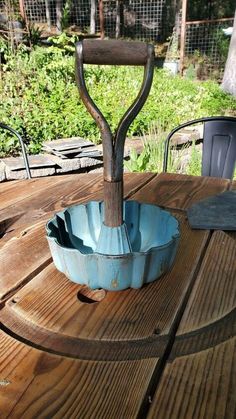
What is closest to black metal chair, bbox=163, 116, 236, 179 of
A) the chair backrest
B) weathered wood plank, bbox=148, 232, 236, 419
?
the chair backrest

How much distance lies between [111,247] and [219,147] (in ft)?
4.58

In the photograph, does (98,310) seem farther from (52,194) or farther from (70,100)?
(70,100)

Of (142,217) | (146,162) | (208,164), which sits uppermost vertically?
(142,217)

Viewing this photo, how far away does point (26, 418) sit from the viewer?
0.49 meters

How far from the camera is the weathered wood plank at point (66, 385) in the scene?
497 mm

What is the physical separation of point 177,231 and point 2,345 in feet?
1.29

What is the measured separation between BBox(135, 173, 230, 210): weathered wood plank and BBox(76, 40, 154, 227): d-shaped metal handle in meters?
0.58

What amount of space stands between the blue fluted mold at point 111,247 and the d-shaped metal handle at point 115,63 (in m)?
0.13

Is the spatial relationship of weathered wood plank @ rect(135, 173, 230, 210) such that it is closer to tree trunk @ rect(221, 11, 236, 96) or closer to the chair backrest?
the chair backrest

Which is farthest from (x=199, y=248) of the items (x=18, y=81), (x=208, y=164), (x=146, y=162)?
(x=18, y=81)

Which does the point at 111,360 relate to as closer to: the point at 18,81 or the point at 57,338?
the point at 57,338

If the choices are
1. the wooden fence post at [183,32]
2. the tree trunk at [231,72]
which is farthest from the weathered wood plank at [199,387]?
the wooden fence post at [183,32]

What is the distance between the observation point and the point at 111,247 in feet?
2.35

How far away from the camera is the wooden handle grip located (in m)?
0.61
